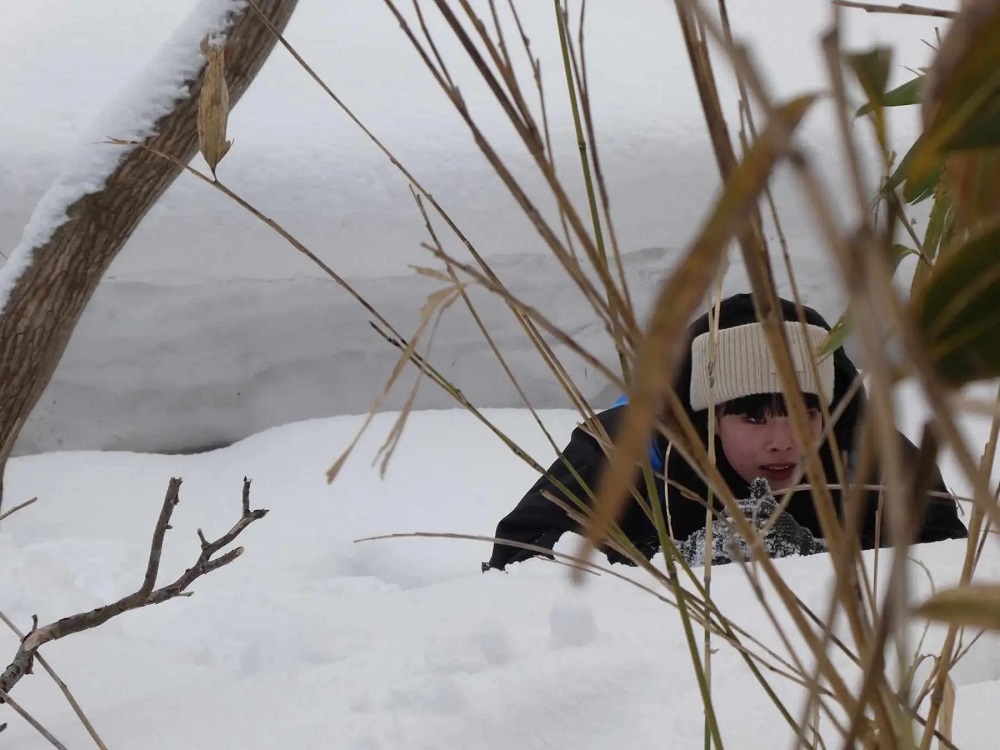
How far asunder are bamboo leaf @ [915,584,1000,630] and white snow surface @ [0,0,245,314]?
98 centimetres

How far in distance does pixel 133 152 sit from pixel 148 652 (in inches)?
21.0

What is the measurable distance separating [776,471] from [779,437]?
2.2 inches

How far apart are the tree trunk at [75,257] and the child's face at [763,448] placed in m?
0.87

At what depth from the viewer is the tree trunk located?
3.09 feet

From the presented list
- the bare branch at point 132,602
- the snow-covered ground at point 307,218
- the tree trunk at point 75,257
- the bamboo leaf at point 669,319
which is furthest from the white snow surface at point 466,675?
the snow-covered ground at point 307,218

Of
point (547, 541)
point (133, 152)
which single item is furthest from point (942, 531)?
point (133, 152)

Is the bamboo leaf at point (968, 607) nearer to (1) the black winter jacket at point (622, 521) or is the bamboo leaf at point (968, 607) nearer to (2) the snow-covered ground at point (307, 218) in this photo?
(1) the black winter jacket at point (622, 521)

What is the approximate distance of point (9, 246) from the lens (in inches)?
103

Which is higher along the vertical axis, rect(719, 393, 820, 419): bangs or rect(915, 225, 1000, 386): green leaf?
rect(719, 393, 820, 419): bangs

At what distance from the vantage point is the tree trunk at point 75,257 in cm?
94

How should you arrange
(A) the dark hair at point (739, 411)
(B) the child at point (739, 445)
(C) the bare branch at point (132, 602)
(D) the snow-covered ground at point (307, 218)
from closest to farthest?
(C) the bare branch at point (132, 602) → (B) the child at point (739, 445) → (A) the dark hair at point (739, 411) → (D) the snow-covered ground at point (307, 218)

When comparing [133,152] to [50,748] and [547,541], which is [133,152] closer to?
[50,748]

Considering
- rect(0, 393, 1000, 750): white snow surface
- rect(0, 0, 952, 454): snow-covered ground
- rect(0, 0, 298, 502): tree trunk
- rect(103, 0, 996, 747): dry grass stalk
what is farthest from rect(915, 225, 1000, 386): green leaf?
rect(0, 0, 952, 454): snow-covered ground

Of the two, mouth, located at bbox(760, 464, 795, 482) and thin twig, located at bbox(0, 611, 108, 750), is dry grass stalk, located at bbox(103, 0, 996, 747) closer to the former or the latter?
thin twig, located at bbox(0, 611, 108, 750)
